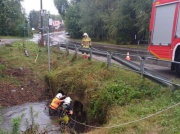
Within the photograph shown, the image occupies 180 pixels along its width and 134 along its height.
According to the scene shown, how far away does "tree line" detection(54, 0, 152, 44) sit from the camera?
31373 mm

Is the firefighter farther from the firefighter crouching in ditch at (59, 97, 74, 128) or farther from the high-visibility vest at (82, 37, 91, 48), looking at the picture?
the high-visibility vest at (82, 37, 91, 48)

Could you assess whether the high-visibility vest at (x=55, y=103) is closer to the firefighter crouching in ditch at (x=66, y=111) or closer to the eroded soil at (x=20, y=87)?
the firefighter crouching in ditch at (x=66, y=111)

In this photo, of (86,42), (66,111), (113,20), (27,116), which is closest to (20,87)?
(27,116)

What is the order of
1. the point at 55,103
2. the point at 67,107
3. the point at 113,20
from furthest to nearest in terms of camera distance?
the point at 113,20
the point at 55,103
the point at 67,107

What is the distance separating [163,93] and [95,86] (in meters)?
2.79

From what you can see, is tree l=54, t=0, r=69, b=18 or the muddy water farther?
tree l=54, t=0, r=69, b=18

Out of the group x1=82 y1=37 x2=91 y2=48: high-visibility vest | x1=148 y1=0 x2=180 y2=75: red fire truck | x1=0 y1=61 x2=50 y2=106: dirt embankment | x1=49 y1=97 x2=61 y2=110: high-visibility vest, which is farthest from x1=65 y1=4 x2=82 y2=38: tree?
x1=49 y1=97 x2=61 y2=110: high-visibility vest

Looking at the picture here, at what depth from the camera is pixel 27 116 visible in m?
11.9

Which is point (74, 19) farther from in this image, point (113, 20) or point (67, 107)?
point (67, 107)

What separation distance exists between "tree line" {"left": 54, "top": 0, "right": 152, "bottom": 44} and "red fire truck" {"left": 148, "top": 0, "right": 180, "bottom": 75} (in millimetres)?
18729

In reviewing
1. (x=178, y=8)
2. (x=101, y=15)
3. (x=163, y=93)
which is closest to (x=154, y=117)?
(x=163, y=93)

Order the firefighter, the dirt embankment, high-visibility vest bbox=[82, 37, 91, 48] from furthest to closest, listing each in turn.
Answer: high-visibility vest bbox=[82, 37, 91, 48] < the dirt embankment < the firefighter

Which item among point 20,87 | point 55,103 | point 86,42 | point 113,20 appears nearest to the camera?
point 55,103

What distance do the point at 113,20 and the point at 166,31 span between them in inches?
1080
